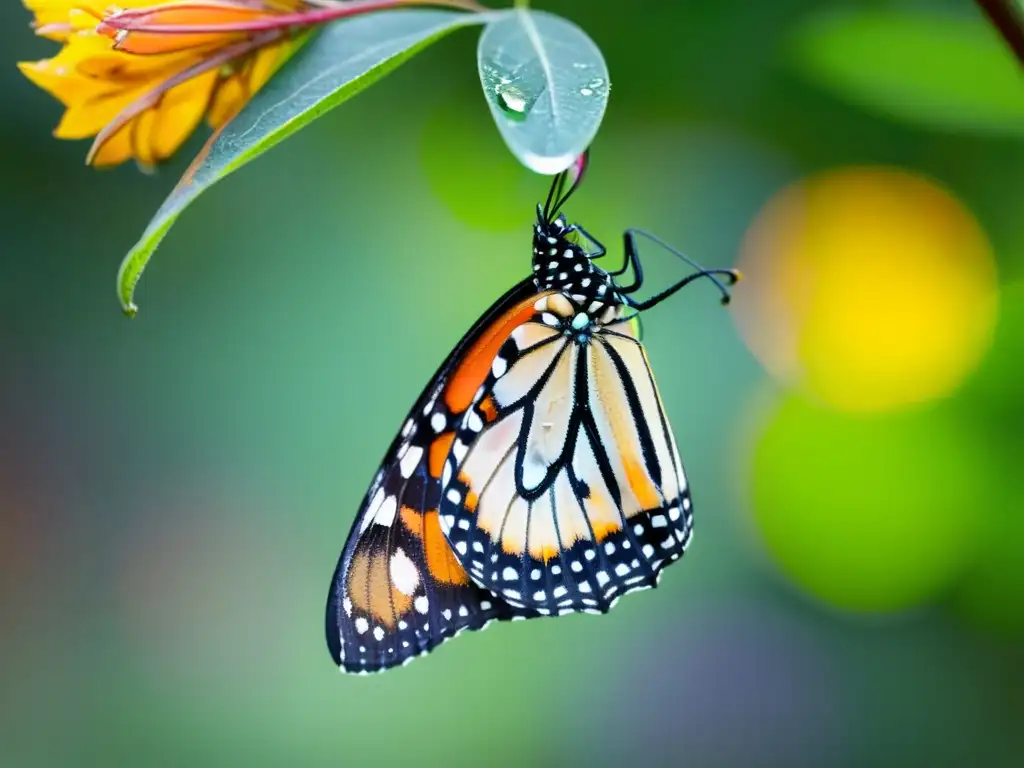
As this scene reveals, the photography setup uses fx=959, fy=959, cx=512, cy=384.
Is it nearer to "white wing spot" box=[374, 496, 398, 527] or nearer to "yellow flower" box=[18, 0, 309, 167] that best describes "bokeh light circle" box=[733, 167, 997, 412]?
"white wing spot" box=[374, 496, 398, 527]

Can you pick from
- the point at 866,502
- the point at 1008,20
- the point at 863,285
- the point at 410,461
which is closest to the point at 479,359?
the point at 410,461

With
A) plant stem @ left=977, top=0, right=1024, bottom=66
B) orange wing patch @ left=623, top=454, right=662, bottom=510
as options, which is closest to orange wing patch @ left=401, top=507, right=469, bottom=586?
orange wing patch @ left=623, top=454, right=662, bottom=510

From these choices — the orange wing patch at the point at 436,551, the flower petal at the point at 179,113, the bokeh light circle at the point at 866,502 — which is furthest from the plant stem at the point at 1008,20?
the bokeh light circle at the point at 866,502

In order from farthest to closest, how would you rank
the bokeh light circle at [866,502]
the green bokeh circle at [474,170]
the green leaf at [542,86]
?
the green bokeh circle at [474,170], the bokeh light circle at [866,502], the green leaf at [542,86]

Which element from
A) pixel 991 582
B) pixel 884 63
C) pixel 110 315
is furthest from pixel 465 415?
pixel 110 315

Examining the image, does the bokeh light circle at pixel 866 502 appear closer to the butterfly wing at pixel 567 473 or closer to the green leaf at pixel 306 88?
the butterfly wing at pixel 567 473
